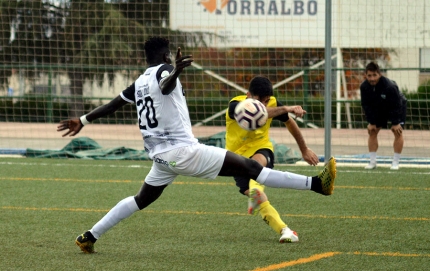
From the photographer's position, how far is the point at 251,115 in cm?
663

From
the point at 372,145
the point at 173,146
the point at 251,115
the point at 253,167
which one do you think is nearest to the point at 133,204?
the point at 173,146

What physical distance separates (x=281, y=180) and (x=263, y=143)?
4.29 feet

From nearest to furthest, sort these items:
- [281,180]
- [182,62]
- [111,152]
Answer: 1. [182,62]
2. [281,180]
3. [111,152]

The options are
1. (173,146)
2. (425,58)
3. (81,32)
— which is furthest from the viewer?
(81,32)

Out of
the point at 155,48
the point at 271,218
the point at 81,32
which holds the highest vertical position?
the point at 81,32

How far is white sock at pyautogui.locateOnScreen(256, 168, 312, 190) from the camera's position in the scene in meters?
6.80

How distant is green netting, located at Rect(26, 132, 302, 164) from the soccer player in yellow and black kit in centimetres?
690

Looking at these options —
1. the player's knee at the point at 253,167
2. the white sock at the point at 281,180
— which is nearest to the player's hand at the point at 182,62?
the player's knee at the point at 253,167

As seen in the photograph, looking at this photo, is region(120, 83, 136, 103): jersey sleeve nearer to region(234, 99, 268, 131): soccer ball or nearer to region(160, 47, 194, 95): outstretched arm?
region(160, 47, 194, 95): outstretched arm

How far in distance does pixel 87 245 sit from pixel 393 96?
318 inches

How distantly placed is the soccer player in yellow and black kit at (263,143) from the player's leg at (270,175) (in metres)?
0.47

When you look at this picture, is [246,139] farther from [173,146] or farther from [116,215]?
[116,215]

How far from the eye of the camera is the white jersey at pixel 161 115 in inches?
264

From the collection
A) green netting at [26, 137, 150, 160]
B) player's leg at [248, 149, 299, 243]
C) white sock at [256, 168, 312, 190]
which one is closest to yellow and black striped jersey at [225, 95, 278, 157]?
player's leg at [248, 149, 299, 243]
